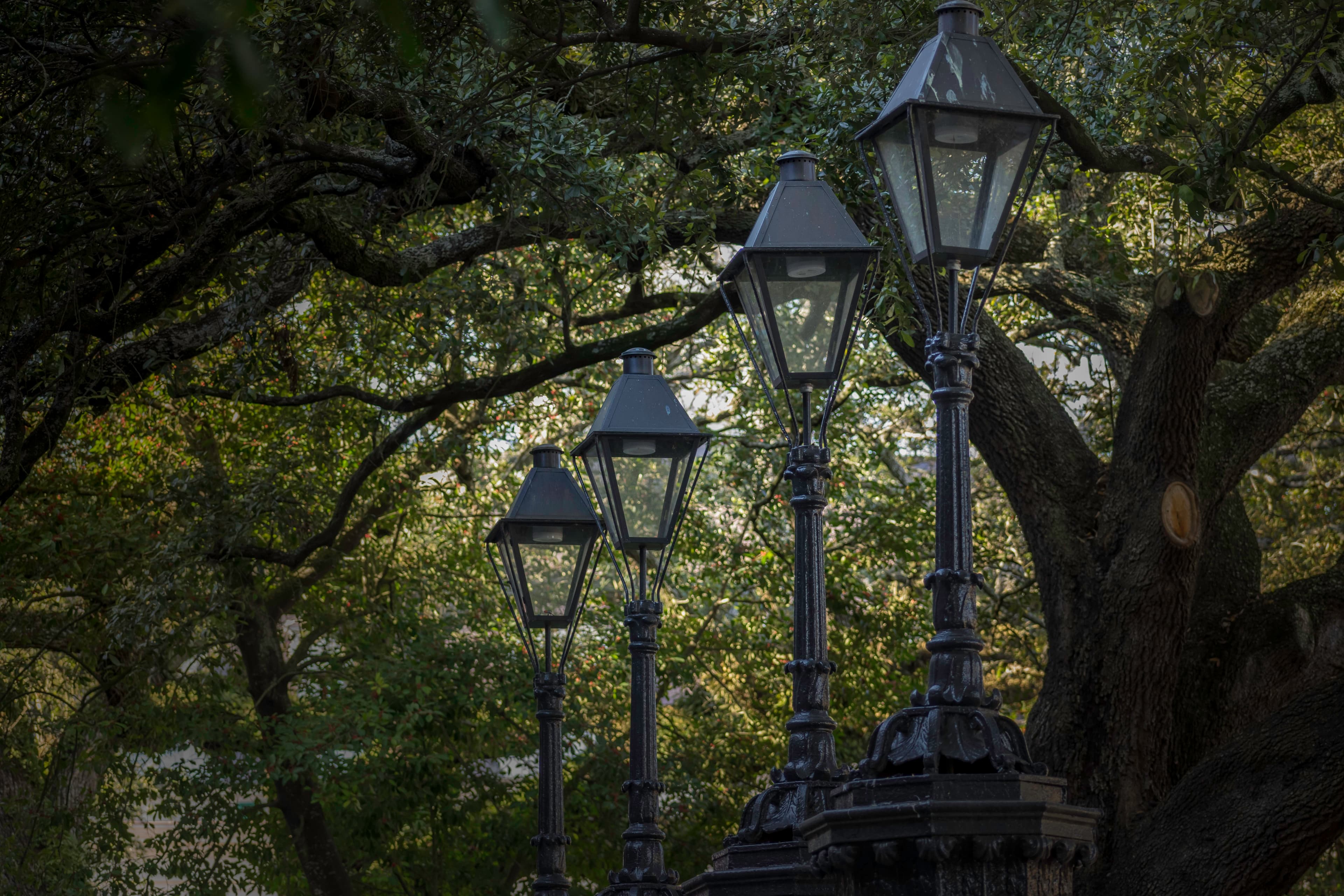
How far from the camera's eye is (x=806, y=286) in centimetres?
492

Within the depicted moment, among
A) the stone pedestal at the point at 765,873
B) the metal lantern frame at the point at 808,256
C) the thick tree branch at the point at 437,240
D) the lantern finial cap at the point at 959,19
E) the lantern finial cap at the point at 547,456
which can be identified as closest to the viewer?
the lantern finial cap at the point at 959,19

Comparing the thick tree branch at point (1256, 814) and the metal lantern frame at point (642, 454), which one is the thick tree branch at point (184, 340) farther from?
the thick tree branch at point (1256, 814)

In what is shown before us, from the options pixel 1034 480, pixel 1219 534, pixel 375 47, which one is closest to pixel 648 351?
pixel 375 47

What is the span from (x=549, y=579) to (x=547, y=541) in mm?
424

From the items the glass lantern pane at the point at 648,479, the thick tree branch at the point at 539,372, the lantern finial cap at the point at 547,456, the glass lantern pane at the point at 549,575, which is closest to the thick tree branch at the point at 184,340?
the lantern finial cap at the point at 547,456

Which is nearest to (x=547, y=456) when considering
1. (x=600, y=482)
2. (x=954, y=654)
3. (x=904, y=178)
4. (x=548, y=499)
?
(x=548, y=499)

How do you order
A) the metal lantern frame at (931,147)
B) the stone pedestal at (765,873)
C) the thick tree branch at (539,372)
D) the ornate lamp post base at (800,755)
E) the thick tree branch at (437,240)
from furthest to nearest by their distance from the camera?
the thick tree branch at (539,372), the thick tree branch at (437,240), the ornate lamp post base at (800,755), the stone pedestal at (765,873), the metal lantern frame at (931,147)

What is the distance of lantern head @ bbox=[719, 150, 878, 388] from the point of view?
4.88 meters

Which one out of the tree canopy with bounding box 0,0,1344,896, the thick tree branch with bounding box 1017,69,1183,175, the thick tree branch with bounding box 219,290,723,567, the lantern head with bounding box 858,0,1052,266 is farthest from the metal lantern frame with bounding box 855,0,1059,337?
the thick tree branch with bounding box 219,290,723,567

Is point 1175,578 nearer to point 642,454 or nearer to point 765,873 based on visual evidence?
point 642,454

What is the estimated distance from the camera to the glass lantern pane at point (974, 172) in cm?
377

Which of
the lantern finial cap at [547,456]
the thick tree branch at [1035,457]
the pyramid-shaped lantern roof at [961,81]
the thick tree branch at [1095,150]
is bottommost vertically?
the pyramid-shaped lantern roof at [961,81]

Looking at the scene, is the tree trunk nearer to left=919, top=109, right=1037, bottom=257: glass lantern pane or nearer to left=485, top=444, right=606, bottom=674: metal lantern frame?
left=485, top=444, right=606, bottom=674: metal lantern frame

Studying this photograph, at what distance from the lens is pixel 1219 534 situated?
9258mm
